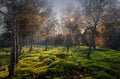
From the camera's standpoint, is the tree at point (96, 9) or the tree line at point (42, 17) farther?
the tree at point (96, 9)

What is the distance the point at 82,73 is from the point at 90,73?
104 cm

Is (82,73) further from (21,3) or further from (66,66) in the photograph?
(21,3)

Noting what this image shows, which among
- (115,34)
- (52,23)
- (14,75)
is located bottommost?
(14,75)

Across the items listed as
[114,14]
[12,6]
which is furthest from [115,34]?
[12,6]

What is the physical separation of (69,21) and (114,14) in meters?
31.9

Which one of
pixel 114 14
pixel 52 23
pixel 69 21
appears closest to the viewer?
pixel 114 14

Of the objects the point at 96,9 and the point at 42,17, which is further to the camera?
the point at 42,17

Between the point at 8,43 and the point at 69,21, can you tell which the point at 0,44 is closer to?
the point at 8,43

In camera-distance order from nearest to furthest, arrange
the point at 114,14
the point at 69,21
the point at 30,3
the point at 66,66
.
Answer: the point at 66,66 → the point at 30,3 → the point at 114,14 → the point at 69,21

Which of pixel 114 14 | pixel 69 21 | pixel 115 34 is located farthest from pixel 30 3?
pixel 115 34

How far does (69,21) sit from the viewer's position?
70.9 metres

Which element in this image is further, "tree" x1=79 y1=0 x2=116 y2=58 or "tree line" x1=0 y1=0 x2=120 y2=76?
"tree" x1=79 y1=0 x2=116 y2=58

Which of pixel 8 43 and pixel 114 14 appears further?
pixel 8 43

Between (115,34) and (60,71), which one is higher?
(115,34)
